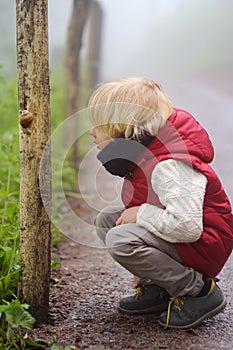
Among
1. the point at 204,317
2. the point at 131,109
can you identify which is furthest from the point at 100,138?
the point at 204,317

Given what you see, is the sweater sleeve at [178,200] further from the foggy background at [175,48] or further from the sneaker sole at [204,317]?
the foggy background at [175,48]

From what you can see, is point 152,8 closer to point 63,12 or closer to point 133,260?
point 63,12

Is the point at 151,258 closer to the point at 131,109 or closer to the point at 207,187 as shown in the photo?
the point at 207,187

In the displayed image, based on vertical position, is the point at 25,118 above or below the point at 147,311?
above

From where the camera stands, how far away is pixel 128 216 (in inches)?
78.8

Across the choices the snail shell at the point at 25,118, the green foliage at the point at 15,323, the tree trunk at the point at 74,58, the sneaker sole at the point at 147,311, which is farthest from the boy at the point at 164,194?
the tree trunk at the point at 74,58

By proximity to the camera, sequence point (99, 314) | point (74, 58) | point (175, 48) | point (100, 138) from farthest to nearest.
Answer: point (175, 48)
point (74, 58)
point (99, 314)
point (100, 138)

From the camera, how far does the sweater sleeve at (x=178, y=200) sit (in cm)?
182

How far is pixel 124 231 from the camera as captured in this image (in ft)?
6.38

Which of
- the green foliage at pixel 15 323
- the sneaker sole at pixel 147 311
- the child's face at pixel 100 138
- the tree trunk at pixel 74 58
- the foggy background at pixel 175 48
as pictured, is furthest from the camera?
the foggy background at pixel 175 48

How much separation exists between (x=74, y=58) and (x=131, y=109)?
316 cm

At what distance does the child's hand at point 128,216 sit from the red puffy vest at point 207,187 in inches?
1.3

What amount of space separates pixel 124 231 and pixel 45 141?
0.41 m

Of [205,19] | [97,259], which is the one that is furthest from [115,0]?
[97,259]
